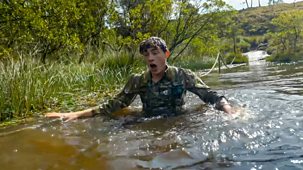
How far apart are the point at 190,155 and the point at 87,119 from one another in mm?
2484

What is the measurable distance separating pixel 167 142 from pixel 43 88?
3831 millimetres

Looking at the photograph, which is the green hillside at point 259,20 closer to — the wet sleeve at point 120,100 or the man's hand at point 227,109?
the wet sleeve at point 120,100

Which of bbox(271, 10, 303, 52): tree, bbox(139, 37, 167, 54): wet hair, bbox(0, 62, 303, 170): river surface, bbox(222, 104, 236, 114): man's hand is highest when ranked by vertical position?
bbox(271, 10, 303, 52): tree

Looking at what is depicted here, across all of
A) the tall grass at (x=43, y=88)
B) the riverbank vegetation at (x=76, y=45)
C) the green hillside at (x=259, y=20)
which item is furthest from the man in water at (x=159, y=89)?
the green hillside at (x=259, y=20)

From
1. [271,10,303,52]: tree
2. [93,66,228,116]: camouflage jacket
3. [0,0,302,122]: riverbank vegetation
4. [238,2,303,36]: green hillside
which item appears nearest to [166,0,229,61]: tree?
[0,0,302,122]: riverbank vegetation

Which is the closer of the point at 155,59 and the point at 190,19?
the point at 155,59

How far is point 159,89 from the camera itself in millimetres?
5195

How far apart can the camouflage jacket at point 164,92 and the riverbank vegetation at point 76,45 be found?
1.68 metres

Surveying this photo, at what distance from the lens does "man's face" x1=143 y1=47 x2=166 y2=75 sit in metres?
4.84

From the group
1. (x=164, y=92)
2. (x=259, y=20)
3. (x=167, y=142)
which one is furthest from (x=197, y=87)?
(x=259, y=20)

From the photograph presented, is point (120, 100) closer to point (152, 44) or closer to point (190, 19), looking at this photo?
point (152, 44)

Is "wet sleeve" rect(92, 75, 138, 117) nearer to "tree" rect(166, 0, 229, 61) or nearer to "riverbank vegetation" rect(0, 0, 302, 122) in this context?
"riverbank vegetation" rect(0, 0, 302, 122)

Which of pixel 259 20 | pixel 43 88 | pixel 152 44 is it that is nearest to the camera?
pixel 152 44

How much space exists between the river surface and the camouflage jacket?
8.5 inches
